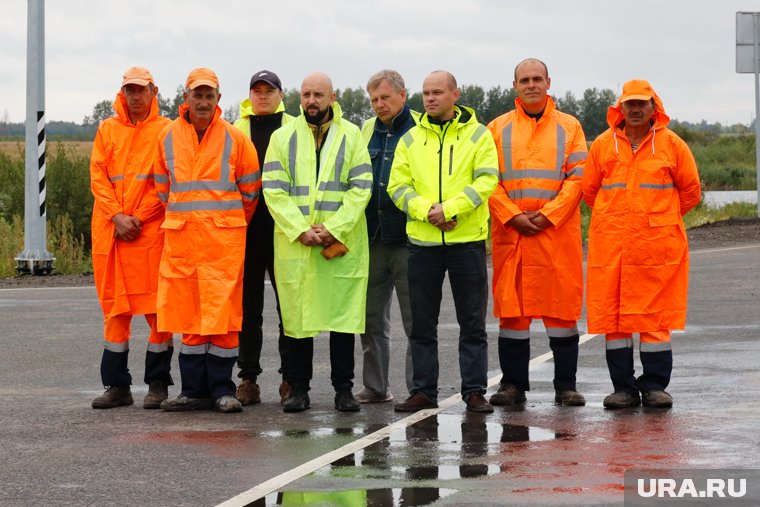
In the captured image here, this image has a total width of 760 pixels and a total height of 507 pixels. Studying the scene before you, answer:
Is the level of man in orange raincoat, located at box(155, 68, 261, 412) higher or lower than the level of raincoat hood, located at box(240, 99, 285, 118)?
lower

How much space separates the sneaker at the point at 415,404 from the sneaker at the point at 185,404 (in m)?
1.40

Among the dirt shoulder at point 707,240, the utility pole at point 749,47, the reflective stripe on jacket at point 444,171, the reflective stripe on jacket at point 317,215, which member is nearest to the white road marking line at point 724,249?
the dirt shoulder at point 707,240

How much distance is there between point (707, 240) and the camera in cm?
2681

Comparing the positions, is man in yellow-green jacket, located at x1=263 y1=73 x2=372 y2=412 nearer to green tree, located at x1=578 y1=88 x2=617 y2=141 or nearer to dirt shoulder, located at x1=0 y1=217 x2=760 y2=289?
dirt shoulder, located at x1=0 y1=217 x2=760 y2=289

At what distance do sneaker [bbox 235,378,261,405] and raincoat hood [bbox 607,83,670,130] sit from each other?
3257 millimetres

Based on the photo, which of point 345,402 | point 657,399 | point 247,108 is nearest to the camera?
point 657,399

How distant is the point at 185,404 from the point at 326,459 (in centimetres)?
231

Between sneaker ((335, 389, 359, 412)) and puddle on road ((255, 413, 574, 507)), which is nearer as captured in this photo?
puddle on road ((255, 413, 574, 507))

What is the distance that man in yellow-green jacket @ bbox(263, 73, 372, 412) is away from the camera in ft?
33.0

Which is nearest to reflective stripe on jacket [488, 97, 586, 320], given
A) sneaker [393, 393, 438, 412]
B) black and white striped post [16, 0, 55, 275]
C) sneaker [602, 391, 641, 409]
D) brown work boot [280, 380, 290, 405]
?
sneaker [602, 391, 641, 409]

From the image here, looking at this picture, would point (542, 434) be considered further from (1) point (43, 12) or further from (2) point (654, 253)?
(1) point (43, 12)

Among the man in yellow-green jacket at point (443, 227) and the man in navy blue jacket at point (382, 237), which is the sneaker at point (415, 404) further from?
the man in navy blue jacket at point (382, 237)

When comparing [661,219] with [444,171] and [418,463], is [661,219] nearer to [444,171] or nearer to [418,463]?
[444,171]

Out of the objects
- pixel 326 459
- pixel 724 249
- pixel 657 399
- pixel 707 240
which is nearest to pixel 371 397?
pixel 657 399
